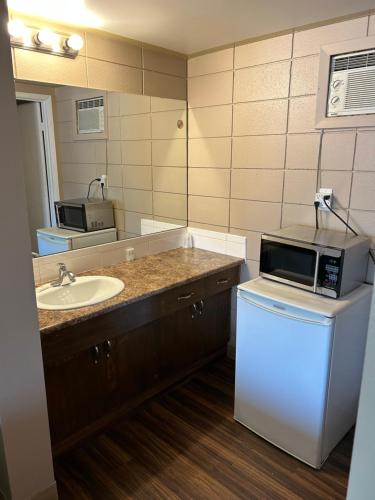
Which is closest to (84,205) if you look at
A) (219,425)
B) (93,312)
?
(93,312)

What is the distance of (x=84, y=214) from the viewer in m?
2.29

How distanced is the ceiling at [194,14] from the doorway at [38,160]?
0.46 meters

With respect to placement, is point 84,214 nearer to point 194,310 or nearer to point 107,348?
point 107,348

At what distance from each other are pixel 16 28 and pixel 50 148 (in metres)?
0.60

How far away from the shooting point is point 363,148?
1.97 metres

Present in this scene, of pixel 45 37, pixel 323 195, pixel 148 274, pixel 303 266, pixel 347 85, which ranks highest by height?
pixel 45 37

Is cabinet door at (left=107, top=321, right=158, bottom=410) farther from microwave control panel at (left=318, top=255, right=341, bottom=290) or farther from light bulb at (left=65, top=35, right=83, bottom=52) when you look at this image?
light bulb at (left=65, top=35, right=83, bottom=52)

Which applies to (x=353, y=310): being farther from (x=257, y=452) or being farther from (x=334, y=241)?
(x=257, y=452)

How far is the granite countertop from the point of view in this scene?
1.69 m

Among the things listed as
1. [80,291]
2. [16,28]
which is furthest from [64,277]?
[16,28]

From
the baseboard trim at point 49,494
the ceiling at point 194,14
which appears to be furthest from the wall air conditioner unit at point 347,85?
the baseboard trim at point 49,494

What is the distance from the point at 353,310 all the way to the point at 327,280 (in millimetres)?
191

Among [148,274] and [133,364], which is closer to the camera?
[133,364]

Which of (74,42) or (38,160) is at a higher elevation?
(74,42)
